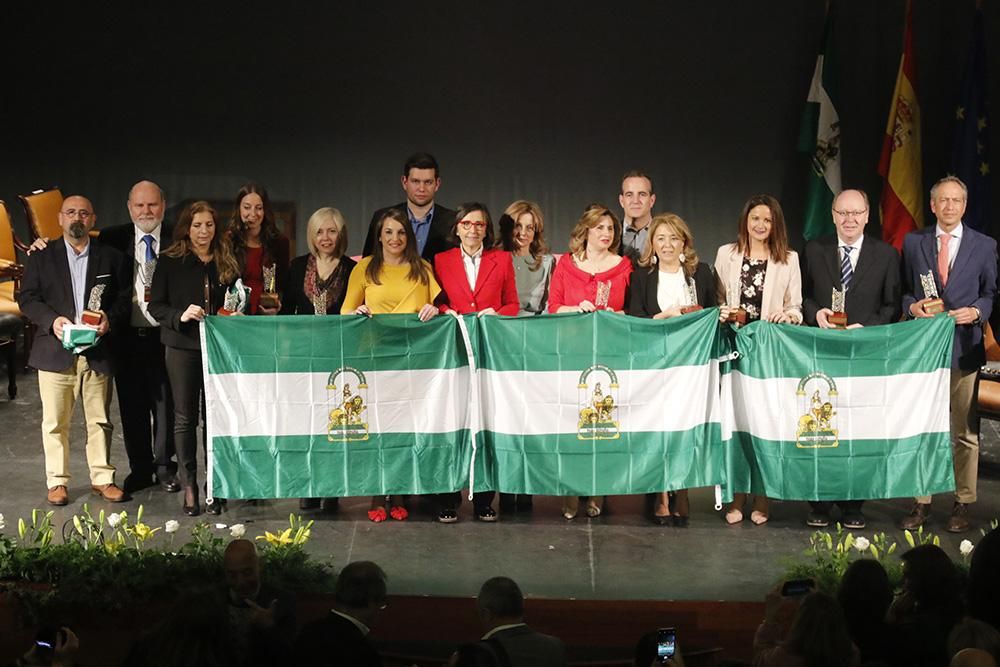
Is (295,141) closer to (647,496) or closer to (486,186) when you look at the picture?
(486,186)

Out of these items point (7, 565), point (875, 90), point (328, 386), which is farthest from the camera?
point (875, 90)

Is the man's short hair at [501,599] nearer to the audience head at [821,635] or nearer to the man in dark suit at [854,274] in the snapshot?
the audience head at [821,635]

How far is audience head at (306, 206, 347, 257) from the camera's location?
6648 millimetres

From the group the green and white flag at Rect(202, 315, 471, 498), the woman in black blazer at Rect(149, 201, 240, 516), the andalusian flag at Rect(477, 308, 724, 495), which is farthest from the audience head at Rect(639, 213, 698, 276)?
the woman in black blazer at Rect(149, 201, 240, 516)

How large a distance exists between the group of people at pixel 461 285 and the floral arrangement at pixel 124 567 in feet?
3.21

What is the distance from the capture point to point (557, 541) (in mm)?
6219

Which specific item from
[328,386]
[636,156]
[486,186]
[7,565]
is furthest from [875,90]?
[7,565]

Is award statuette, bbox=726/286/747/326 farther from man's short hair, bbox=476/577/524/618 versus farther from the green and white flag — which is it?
man's short hair, bbox=476/577/524/618

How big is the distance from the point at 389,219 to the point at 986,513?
132 inches

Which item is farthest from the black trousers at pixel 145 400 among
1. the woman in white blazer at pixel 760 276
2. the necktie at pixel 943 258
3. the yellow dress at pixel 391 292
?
the necktie at pixel 943 258

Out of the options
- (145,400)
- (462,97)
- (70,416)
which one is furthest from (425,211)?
(462,97)

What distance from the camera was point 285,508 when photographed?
265 inches

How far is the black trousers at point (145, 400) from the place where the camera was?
22.5 ft

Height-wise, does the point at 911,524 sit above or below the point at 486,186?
below
